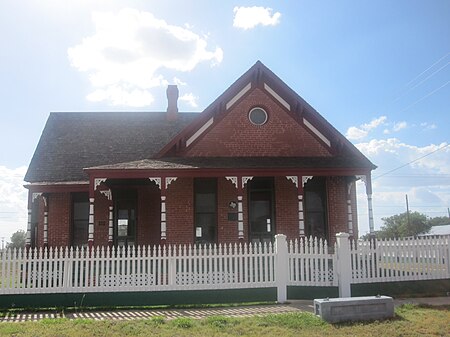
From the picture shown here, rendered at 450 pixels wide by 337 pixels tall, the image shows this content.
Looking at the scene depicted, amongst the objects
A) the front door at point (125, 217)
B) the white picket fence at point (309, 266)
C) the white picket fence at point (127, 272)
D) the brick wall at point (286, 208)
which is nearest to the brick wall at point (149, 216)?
the front door at point (125, 217)

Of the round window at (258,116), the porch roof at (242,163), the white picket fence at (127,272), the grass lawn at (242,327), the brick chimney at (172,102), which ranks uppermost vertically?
the brick chimney at (172,102)

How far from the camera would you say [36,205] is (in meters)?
18.4

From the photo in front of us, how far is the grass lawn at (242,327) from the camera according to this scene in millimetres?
8336

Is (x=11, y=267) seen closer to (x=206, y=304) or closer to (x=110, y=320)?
(x=110, y=320)

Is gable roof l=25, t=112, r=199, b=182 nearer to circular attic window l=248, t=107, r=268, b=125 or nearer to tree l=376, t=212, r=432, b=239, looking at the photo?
circular attic window l=248, t=107, r=268, b=125

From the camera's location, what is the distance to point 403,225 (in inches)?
3723

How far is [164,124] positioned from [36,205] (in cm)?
651

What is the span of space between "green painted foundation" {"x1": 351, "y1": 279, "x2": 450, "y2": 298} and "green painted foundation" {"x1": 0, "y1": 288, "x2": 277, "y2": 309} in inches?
92.8

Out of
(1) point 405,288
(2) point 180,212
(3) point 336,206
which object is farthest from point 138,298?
(3) point 336,206

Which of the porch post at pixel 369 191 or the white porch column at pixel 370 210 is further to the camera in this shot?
the porch post at pixel 369 191

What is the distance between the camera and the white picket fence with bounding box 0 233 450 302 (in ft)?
37.2

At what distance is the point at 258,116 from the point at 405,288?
7808 mm

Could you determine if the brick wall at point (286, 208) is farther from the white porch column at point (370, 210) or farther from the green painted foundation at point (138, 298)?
the green painted foundation at point (138, 298)

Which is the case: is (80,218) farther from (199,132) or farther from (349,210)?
(349,210)
